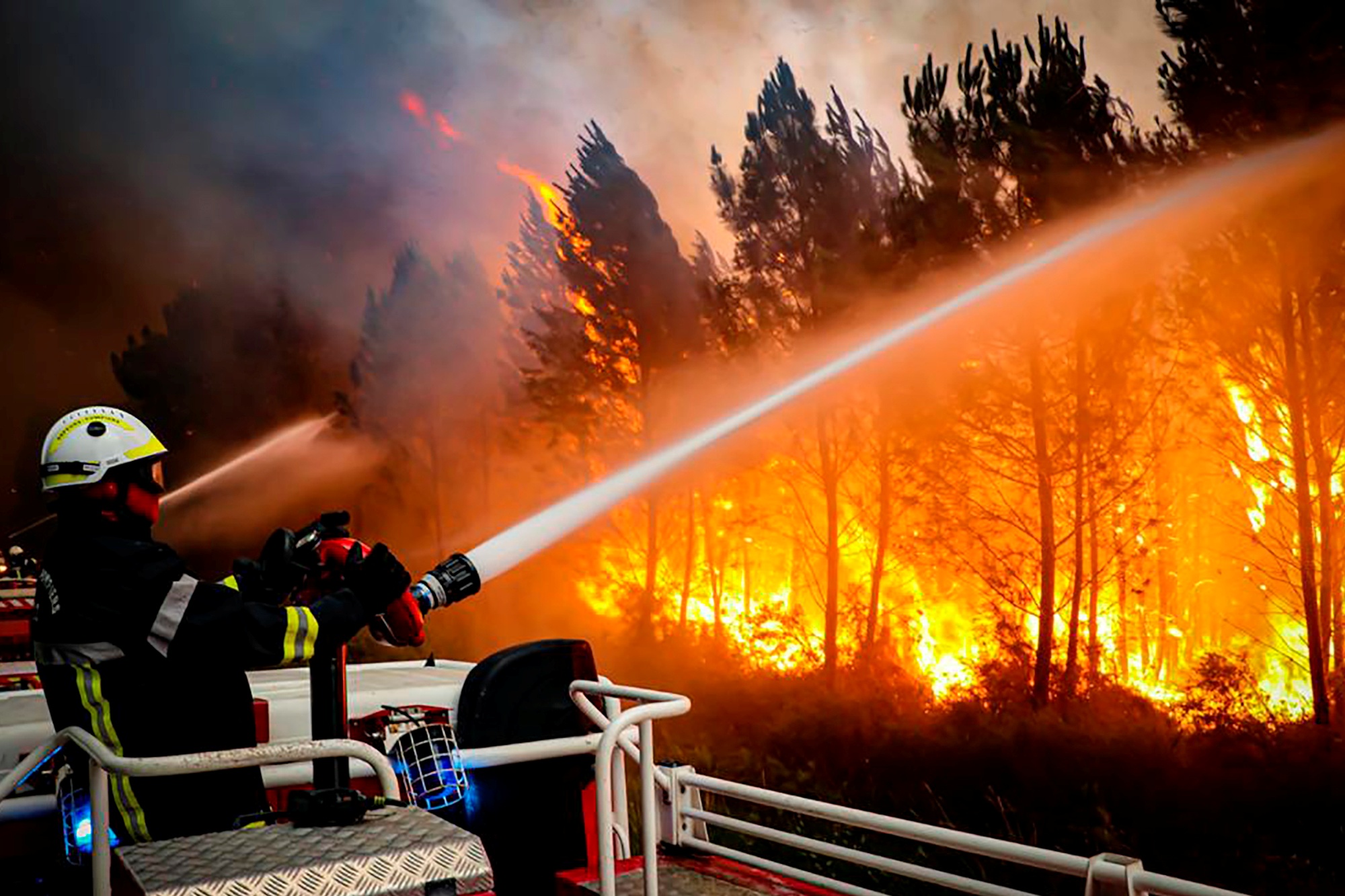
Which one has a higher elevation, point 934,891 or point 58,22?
point 58,22

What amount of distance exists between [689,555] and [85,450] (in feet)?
29.2

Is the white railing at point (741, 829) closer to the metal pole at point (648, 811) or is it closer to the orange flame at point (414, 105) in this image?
A: the metal pole at point (648, 811)

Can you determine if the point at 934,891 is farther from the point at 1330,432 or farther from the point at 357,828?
the point at 357,828

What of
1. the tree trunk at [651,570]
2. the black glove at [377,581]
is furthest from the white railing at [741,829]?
the tree trunk at [651,570]

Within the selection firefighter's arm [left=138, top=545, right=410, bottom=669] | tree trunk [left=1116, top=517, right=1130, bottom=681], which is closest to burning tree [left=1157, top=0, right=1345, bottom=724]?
tree trunk [left=1116, top=517, right=1130, bottom=681]

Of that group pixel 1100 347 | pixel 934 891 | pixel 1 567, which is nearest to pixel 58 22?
pixel 1 567

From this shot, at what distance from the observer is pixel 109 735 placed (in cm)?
284

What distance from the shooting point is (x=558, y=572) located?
13336mm

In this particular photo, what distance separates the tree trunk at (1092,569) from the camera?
7.60 m

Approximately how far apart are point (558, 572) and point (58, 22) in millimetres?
10594

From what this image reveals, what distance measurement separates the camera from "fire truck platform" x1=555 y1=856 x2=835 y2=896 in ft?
12.2

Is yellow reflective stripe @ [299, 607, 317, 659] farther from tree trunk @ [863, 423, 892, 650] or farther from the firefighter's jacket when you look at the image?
tree trunk @ [863, 423, 892, 650]

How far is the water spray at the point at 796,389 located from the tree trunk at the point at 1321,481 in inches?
39.0

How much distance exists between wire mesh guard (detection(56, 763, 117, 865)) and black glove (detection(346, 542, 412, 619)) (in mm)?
882
